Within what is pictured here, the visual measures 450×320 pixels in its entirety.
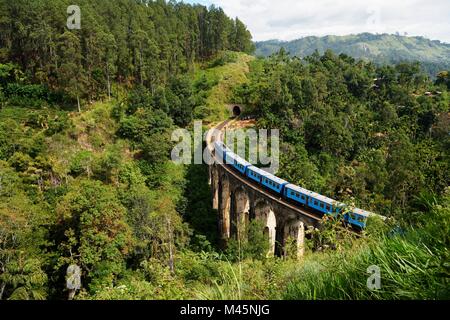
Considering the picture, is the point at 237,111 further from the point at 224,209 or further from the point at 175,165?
the point at 224,209

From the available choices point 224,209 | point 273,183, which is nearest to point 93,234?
point 273,183

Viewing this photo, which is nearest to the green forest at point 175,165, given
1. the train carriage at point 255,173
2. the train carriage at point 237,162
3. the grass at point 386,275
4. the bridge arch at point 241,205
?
the grass at point 386,275

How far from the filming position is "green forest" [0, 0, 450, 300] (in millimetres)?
6137

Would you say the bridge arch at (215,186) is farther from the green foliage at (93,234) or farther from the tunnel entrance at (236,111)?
the tunnel entrance at (236,111)

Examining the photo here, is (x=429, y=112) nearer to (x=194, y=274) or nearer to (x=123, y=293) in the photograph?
(x=194, y=274)

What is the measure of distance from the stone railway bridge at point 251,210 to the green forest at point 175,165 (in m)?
1.83

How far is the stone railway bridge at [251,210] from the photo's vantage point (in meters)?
27.5

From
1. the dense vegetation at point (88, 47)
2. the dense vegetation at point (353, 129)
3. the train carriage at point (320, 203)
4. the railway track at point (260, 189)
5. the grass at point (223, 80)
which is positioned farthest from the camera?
the grass at point (223, 80)

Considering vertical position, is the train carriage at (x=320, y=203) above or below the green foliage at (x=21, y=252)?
above

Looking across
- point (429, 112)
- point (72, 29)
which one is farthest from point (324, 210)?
point (429, 112)

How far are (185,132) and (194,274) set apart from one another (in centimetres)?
3353

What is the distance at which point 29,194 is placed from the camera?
31.2 metres

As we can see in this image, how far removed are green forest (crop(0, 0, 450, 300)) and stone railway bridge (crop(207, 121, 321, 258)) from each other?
1.83m
